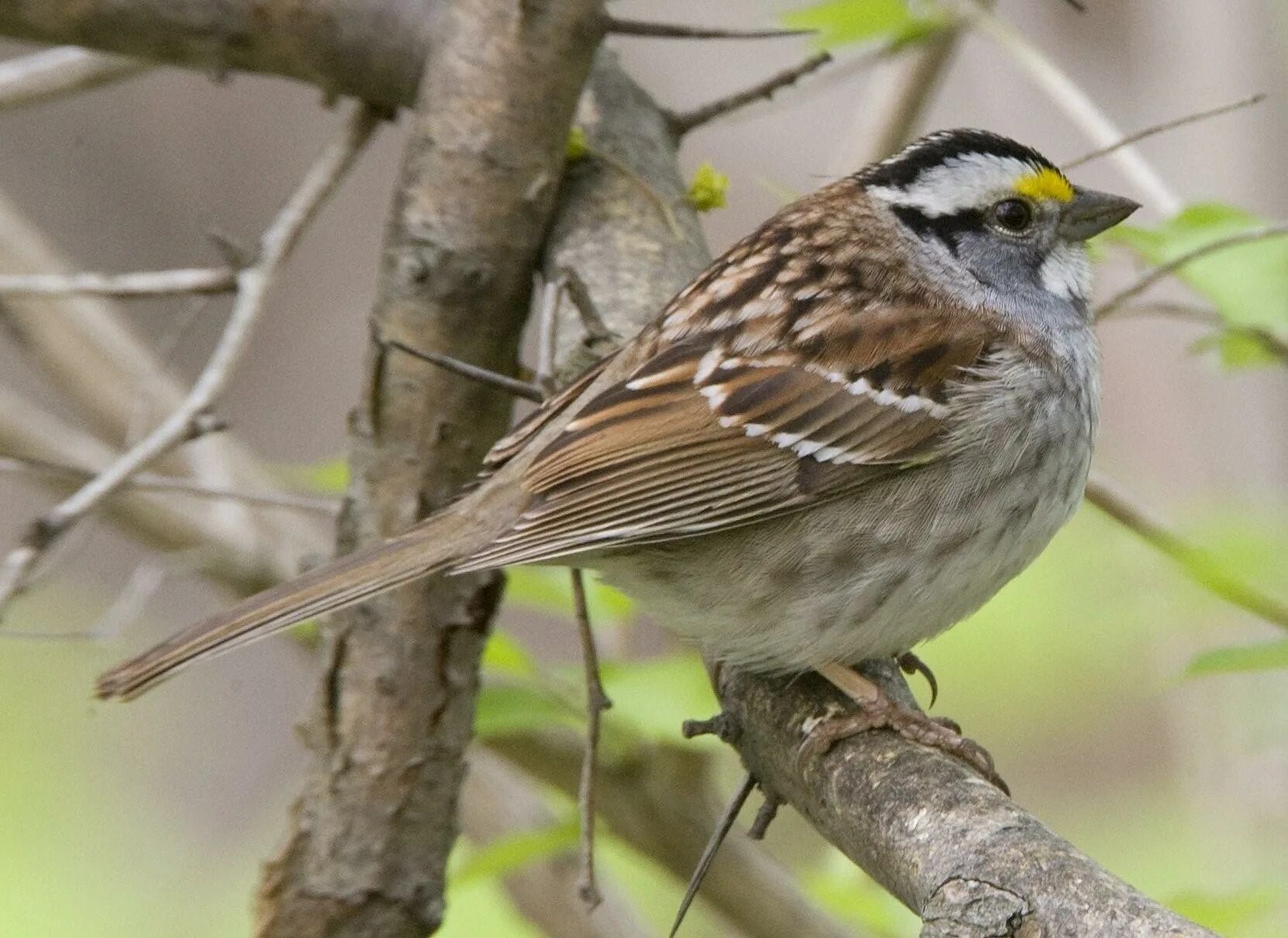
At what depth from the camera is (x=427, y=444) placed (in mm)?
2338

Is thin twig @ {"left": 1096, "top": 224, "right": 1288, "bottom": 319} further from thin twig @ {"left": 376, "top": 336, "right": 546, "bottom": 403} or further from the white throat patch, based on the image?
thin twig @ {"left": 376, "top": 336, "right": 546, "bottom": 403}

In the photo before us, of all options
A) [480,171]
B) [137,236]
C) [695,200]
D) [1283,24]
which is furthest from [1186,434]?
[137,236]

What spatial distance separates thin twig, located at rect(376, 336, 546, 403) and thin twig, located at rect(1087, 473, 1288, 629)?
83 cm

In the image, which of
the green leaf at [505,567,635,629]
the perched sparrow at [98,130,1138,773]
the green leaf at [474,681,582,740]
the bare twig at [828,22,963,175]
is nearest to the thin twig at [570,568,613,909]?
the perched sparrow at [98,130,1138,773]

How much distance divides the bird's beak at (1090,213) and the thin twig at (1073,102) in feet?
0.25

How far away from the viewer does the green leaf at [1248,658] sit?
1895mm

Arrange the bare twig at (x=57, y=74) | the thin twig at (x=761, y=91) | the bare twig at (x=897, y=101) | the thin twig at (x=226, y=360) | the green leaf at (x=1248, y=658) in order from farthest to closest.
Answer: the bare twig at (x=897, y=101), the bare twig at (x=57, y=74), the thin twig at (x=761, y=91), the thin twig at (x=226, y=360), the green leaf at (x=1248, y=658)

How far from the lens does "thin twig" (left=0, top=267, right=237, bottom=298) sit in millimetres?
2262

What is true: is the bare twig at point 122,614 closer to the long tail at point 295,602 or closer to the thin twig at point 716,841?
the long tail at point 295,602

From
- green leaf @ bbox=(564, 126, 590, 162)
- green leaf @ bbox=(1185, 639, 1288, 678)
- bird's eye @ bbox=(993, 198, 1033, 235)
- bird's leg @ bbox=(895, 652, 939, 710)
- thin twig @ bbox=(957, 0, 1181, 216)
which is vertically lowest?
green leaf @ bbox=(1185, 639, 1288, 678)

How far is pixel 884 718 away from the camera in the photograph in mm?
1994

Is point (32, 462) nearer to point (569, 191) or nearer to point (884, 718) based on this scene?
point (569, 191)

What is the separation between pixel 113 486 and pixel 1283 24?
2941mm

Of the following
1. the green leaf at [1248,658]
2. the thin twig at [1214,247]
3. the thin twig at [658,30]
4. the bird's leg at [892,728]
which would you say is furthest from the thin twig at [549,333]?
the green leaf at [1248,658]
